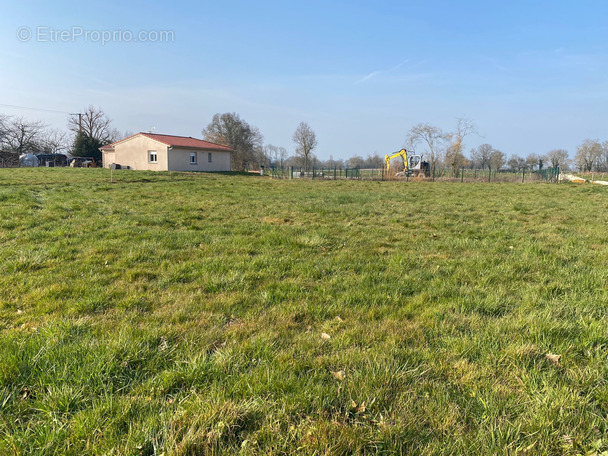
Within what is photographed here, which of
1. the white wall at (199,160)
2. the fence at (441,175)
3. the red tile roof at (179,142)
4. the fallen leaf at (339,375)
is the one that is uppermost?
the red tile roof at (179,142)

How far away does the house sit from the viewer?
116 ft

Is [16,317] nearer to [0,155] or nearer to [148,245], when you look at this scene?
[148,245]

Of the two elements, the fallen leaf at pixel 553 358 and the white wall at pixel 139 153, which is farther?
the white wall at pixel 139 153

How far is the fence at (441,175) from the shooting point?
34625mm

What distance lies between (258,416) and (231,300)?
67.7 inches

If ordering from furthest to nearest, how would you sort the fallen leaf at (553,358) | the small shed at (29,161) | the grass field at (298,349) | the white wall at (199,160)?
the small shed at (29,161) → the white wall at (199,160) → the fallen leaf at (553,358) → the grass field at (298,349)

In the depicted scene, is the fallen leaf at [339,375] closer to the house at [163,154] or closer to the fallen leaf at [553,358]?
the fallen leaf at [553,358]

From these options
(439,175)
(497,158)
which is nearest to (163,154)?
(439,175)

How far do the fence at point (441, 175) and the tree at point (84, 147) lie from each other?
2625 cm

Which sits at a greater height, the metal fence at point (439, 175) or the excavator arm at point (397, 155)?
the excavator arm at point (397, 155)

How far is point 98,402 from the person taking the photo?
192 cm

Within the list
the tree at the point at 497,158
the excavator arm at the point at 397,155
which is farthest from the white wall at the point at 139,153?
the tree at the point at 497,158

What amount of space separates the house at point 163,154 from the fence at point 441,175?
24.8 feet

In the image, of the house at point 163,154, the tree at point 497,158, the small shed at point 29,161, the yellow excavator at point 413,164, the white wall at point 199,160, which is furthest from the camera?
the tree at point 497,158
